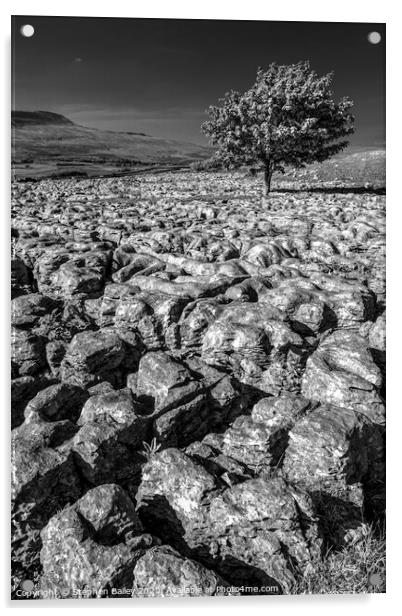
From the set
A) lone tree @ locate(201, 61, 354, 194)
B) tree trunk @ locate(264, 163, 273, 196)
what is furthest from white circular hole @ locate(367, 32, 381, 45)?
tree trunk @ locate(264, 163, 273, 196)

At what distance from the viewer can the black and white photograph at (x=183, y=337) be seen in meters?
4.04

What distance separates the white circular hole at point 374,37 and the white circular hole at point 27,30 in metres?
4.47

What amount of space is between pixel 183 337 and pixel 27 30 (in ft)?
14.4

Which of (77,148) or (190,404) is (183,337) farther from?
(77,148)

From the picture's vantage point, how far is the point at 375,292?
6414 mm

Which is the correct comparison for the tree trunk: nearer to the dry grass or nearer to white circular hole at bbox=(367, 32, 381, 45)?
white circular hole at bbox=(367, 32, 381, 45)

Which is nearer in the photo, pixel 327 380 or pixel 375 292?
pixel 327 380

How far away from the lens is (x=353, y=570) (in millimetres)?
4402

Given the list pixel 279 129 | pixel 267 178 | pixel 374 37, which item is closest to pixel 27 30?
pixel 374 37

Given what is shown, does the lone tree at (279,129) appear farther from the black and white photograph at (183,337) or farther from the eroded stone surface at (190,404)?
the eroded stone surface at (190,404)

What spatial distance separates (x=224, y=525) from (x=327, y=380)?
1.91 m

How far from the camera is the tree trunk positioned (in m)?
11.1
